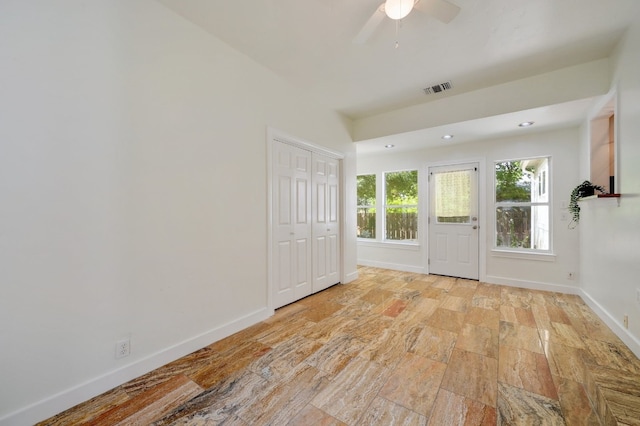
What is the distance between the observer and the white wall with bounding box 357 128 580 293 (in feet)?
12.2

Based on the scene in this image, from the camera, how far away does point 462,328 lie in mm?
2621

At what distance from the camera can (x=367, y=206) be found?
5613 mm

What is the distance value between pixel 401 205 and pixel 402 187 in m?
0.37

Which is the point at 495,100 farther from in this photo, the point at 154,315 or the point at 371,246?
the point at 154,315

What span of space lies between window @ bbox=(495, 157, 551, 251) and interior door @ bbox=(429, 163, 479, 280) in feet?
1.18

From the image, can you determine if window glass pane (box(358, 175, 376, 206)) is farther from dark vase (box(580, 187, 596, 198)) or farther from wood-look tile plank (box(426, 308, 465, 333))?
dark vase (box(580, 187, 596, 198))

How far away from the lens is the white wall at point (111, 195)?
1446 mm

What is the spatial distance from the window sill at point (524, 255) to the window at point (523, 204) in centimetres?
11

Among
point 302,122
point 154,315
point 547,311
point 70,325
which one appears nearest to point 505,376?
point 547,311

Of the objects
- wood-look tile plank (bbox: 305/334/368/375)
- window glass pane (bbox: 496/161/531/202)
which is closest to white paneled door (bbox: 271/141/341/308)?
wood-look tile plank (bbox: 305/334/368/375)

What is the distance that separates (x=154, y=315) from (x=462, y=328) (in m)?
2.83

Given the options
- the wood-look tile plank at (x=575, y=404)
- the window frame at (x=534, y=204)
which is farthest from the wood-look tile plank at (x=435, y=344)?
the window frame at (x=534, y=204)

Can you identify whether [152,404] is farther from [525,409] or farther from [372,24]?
[372,24]

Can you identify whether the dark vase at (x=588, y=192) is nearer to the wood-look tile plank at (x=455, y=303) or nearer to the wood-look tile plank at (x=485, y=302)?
the wood-look tile plank at (x=485, y=302)
